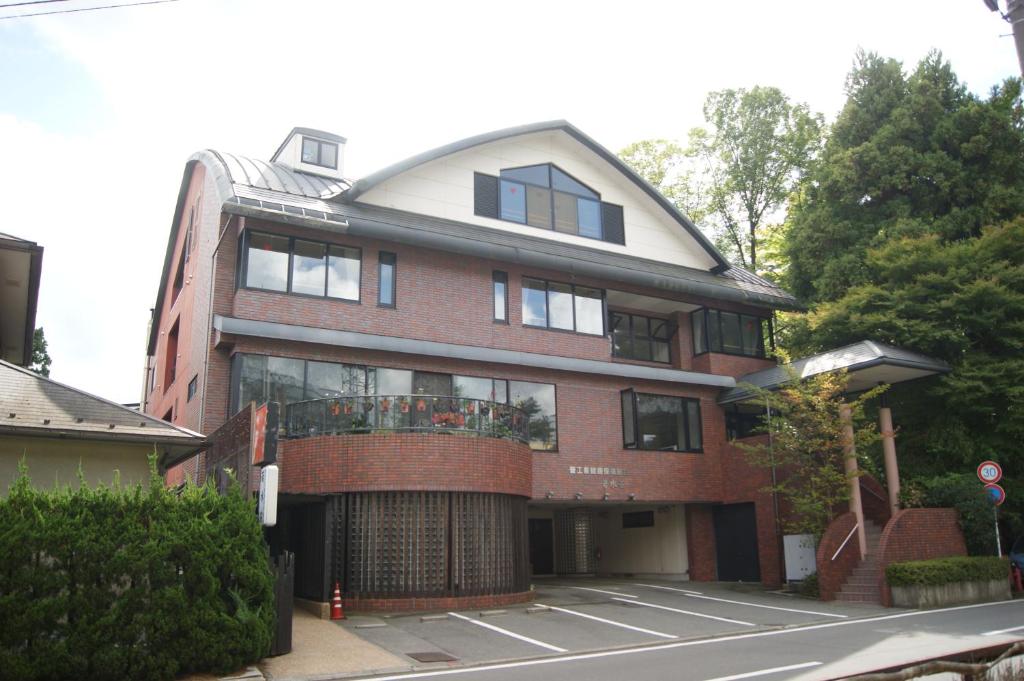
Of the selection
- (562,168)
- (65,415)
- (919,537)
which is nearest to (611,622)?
(919,537)

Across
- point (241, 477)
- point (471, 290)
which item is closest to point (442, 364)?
point (471, 290)

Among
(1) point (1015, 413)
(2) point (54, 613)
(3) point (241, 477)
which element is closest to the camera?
(2) point (54, 613)

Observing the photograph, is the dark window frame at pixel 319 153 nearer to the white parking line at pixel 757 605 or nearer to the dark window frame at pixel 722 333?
the dark window frame at pixel 722 333

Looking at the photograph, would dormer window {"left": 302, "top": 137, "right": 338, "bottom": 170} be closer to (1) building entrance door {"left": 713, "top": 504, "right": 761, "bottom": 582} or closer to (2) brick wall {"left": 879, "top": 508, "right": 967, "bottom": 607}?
(1) building entrance door {"left": 713, "top": 504, "right": 761, "bottom": 582}

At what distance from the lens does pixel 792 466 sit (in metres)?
21.9

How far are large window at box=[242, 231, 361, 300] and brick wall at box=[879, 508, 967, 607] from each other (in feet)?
44.4

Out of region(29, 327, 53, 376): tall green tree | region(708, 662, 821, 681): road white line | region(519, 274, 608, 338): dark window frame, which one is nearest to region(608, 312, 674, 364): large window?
region(519, 274, 608, 338): dark window frame

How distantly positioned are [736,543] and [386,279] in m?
12.3

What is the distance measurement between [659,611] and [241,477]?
8.81 meters

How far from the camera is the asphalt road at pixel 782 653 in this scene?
10.7 m

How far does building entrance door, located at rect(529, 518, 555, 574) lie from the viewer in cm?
2736

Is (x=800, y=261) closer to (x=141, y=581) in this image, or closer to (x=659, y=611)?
(x=659, y=611)

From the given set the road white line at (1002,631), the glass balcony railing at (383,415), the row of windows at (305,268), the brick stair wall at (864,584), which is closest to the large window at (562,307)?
the row of windows at (305,268)

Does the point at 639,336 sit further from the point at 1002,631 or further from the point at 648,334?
the point at 1002,631
